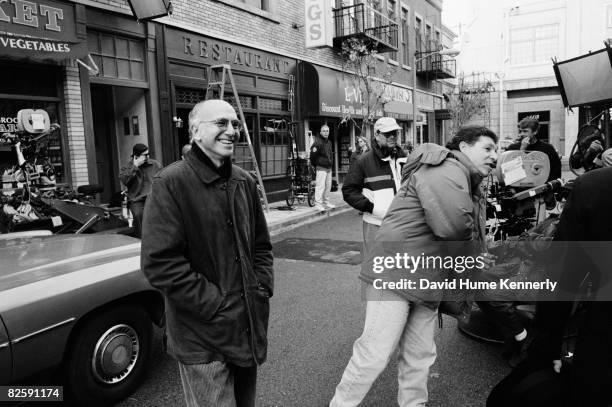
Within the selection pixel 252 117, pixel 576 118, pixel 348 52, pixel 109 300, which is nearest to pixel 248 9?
pixel 252 117

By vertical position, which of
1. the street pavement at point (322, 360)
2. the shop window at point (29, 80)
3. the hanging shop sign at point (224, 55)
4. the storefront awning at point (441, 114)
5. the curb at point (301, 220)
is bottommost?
the street pavement at point (322, 360)

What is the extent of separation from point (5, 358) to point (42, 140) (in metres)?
5.25

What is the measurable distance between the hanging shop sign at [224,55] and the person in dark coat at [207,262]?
9354 mm

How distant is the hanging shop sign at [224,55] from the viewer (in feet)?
35.9

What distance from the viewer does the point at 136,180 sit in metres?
7.26

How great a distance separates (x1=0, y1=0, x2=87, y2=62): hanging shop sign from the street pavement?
523 centimetres

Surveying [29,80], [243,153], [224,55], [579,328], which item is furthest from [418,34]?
[579,328]

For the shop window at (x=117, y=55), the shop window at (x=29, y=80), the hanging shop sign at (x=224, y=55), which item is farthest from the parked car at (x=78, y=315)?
the hanging shop sign at (x=224, y=55)

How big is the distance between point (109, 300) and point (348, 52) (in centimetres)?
1545

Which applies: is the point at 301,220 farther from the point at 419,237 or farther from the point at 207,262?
the point at 207,262

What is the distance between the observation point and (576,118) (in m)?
29.8

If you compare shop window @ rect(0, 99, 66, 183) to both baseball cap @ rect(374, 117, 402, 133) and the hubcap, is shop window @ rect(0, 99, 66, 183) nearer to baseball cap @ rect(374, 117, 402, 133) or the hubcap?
the hubcap

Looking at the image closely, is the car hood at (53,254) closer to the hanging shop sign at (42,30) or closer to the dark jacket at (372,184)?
the dark jacket at (372,184)

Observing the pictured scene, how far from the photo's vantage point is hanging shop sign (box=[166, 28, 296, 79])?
35.9 ft
